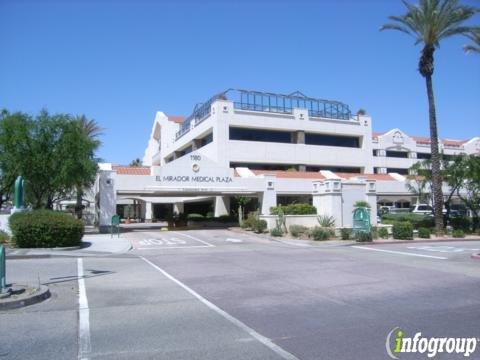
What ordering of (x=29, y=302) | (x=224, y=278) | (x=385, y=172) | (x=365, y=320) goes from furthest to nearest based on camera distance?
(x=385, y=172) → (x=224, y=278) → (x=29, y=302) → (x=365, y=320)

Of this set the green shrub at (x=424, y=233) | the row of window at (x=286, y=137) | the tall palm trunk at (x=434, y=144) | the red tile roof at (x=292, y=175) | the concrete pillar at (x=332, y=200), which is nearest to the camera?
the green shrub at (x=424, y=233)

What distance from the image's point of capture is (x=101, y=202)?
3391cm

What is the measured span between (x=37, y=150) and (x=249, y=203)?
20.5m

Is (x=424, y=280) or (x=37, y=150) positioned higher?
(x=37, y=150)

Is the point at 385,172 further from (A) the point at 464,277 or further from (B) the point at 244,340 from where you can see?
(B) the point at 244,340

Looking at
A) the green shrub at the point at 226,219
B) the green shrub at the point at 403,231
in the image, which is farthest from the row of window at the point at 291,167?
the green shrub at the point at 403,231

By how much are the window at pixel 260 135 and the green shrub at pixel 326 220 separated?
18641 millimetres

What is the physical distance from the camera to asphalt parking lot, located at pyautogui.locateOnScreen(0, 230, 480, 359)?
6.61 m

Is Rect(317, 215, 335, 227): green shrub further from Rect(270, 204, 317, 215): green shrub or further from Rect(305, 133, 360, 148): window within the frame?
Rect(305, 133, 360, 148): window

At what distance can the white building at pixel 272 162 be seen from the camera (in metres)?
34.5

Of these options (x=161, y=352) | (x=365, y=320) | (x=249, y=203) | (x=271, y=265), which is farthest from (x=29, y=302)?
(x=249, y=203)

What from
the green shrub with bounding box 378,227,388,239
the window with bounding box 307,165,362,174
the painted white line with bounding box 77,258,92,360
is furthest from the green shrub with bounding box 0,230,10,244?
the window with bounding box 307,165,362,174

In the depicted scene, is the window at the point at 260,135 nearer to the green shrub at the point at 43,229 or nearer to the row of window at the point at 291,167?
the row of window at the point at 291,167

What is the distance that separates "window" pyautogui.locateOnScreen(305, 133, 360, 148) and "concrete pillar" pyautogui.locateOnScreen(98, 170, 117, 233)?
2386 cm
